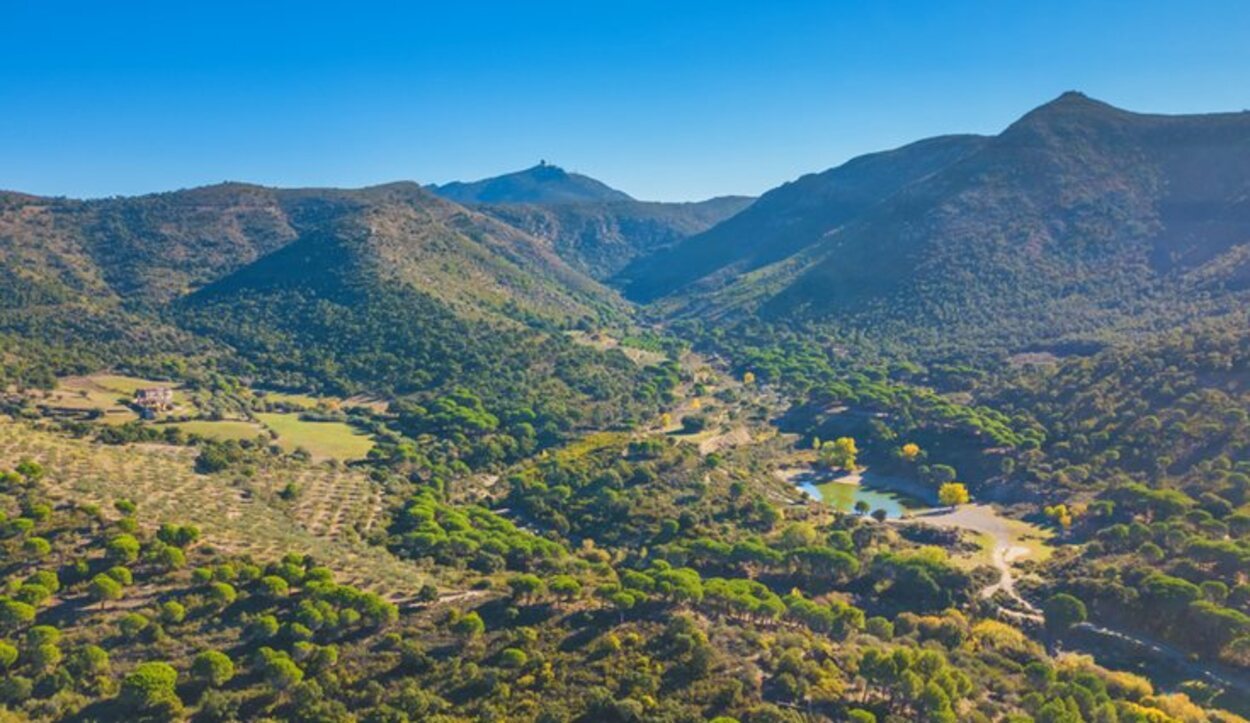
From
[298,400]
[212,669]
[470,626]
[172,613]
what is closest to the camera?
[212,669]

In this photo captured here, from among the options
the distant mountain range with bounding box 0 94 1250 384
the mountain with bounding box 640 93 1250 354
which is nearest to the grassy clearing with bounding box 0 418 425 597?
the distant mountain range with bounding box 0 94 1250 384

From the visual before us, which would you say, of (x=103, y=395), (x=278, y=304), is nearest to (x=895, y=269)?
(x=278, y=304)

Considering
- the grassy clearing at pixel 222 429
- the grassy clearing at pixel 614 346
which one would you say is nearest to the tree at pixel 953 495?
the grassy clearing at pixel 614 346

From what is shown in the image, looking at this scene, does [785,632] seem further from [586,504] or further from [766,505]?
[586,504]

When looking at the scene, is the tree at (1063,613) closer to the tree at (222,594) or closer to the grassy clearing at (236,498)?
the grassy clearing at (236,498)

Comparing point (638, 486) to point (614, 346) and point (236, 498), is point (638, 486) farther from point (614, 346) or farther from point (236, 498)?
point (614, 346)
